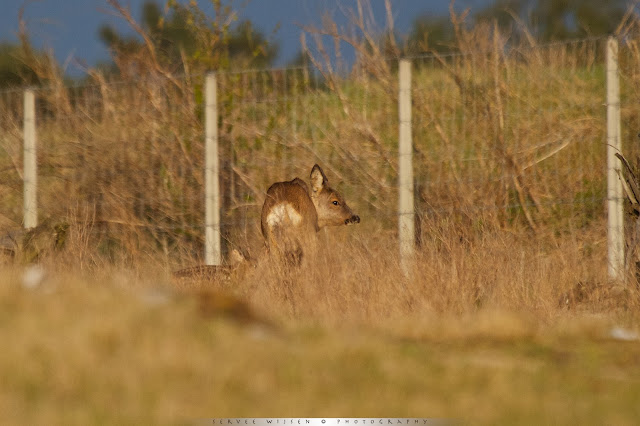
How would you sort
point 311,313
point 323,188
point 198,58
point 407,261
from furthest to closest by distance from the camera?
point 198,58
point 323,188
point 407,261
point 311,313

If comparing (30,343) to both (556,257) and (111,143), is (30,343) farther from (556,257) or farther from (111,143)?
(111,143)

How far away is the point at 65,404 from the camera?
3807 millimetres

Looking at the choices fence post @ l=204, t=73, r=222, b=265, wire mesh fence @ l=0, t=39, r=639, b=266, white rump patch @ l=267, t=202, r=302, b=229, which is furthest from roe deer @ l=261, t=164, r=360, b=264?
wire mesh fence @ l=0, t=39, r=639, b=266

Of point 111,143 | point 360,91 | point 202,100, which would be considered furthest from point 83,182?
point 360,91

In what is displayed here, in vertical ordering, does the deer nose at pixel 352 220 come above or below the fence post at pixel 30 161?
below

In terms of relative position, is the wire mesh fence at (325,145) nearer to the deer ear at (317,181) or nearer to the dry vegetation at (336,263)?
the dry vegetation at (336,263)

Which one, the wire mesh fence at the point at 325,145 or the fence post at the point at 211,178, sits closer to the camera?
the fence post at the point at 211,178

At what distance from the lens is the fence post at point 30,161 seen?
1069 centimetres

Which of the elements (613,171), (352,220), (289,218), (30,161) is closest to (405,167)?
(352,220)

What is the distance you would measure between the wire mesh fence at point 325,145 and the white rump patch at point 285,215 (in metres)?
1.44

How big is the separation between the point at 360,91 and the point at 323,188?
2266mm

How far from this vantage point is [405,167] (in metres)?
9.23

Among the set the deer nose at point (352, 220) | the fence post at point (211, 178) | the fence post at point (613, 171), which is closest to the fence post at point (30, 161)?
the fence post at point (211, 178)

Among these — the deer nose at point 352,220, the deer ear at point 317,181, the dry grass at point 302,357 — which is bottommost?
the dry grass at point 302,357
